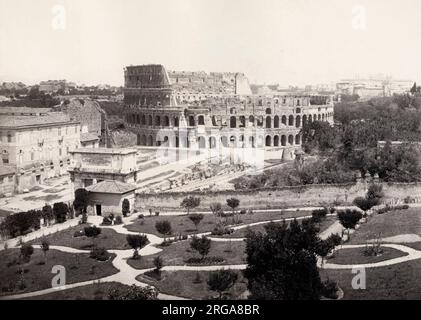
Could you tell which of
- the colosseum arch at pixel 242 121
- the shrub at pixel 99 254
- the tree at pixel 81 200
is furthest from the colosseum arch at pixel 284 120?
the shrub at pixel 99 254

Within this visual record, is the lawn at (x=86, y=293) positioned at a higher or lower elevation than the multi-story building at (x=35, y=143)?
lower

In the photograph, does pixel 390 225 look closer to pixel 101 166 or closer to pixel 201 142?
pixel 101 166

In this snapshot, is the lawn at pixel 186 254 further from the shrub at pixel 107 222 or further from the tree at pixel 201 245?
the shrub at pixel 107 222

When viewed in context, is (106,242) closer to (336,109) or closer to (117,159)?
(117,159)

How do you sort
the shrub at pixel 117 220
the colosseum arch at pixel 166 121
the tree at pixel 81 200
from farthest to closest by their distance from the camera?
the colosseum arch at pixel 166 121 → the tree at pixel 81 200 → the shrub at pixel 117 220

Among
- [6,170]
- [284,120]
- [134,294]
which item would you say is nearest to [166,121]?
[284,120]

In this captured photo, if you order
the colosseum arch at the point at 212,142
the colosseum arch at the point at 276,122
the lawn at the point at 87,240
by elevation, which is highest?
the colosseum arch at the point at 276,122
